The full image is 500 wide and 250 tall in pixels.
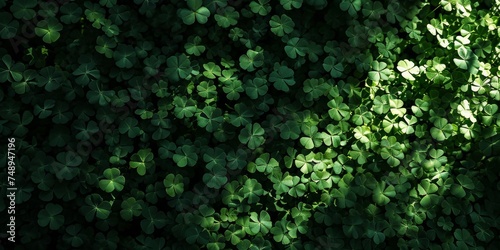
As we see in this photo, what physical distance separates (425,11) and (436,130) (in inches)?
23.9

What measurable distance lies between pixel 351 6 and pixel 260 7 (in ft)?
1.42

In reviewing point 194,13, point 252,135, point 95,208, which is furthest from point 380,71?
point 95,208

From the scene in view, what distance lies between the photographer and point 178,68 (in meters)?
2.60

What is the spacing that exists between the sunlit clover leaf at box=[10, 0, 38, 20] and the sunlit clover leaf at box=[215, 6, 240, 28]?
32.5 inches

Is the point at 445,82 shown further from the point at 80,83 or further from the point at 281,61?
the point at 80,83

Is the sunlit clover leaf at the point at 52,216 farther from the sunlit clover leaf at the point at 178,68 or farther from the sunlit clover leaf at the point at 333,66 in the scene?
the sunlit clover leaf at the point at 333,66

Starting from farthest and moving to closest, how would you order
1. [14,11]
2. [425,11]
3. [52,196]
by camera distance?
[425,11] → [52,196] → [14,11]

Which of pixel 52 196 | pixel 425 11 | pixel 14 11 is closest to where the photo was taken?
pixel 14 11

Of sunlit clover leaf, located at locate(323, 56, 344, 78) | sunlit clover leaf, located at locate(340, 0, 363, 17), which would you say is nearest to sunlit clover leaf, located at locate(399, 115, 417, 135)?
sunlit clover leaf, located at locate(323, 56, 344, 78)

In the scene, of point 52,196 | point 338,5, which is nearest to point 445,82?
point 338,5

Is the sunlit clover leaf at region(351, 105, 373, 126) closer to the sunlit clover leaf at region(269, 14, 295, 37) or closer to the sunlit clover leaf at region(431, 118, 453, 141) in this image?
the sunlit clover leaf at region(431, 118, 453, 141)

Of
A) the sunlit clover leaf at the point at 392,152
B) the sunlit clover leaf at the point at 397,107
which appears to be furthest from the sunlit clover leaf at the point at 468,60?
the sunlit clover leaf at the point at 392,152

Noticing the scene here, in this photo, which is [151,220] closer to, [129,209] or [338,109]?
[129,209]

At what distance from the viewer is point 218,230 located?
2.76 m
